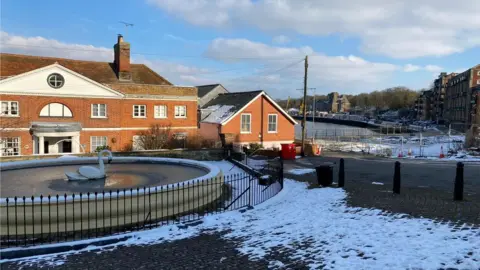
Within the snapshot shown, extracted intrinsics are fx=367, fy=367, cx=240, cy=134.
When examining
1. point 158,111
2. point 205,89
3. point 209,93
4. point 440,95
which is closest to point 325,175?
point 158,111

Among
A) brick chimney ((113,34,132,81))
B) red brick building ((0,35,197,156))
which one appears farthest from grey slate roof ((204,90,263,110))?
brick chimney ((113,34,132,81))

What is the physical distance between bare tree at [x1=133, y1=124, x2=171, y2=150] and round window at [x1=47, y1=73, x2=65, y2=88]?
7.70m

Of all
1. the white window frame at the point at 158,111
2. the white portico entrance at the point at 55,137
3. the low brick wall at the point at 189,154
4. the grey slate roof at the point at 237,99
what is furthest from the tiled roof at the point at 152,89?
the low brick wall at the point at 189,154

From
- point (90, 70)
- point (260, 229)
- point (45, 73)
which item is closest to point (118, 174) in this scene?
point (260, 229)

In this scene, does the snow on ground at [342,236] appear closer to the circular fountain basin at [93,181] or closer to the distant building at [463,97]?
the circular fountain basin at [93,181]

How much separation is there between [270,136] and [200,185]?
27.3m

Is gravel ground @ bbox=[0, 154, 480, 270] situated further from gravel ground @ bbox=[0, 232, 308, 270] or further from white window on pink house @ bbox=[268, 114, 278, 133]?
white window on pink house @ bbox=[268, 114, 278, 133]

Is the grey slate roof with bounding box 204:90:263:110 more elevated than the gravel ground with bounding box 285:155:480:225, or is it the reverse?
the grey slate roof with bounding box 204:90:263:110

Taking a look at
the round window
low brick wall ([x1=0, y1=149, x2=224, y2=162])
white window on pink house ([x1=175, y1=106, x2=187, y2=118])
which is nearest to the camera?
low brick wall ([x1=0, y1=149, x2=224, y2=162])

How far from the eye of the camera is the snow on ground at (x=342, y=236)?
20.0 feet

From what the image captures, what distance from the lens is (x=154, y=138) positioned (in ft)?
96.1

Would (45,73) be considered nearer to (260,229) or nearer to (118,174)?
(118,174)

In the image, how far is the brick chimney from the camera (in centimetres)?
3506

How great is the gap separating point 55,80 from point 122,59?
7128 mm
